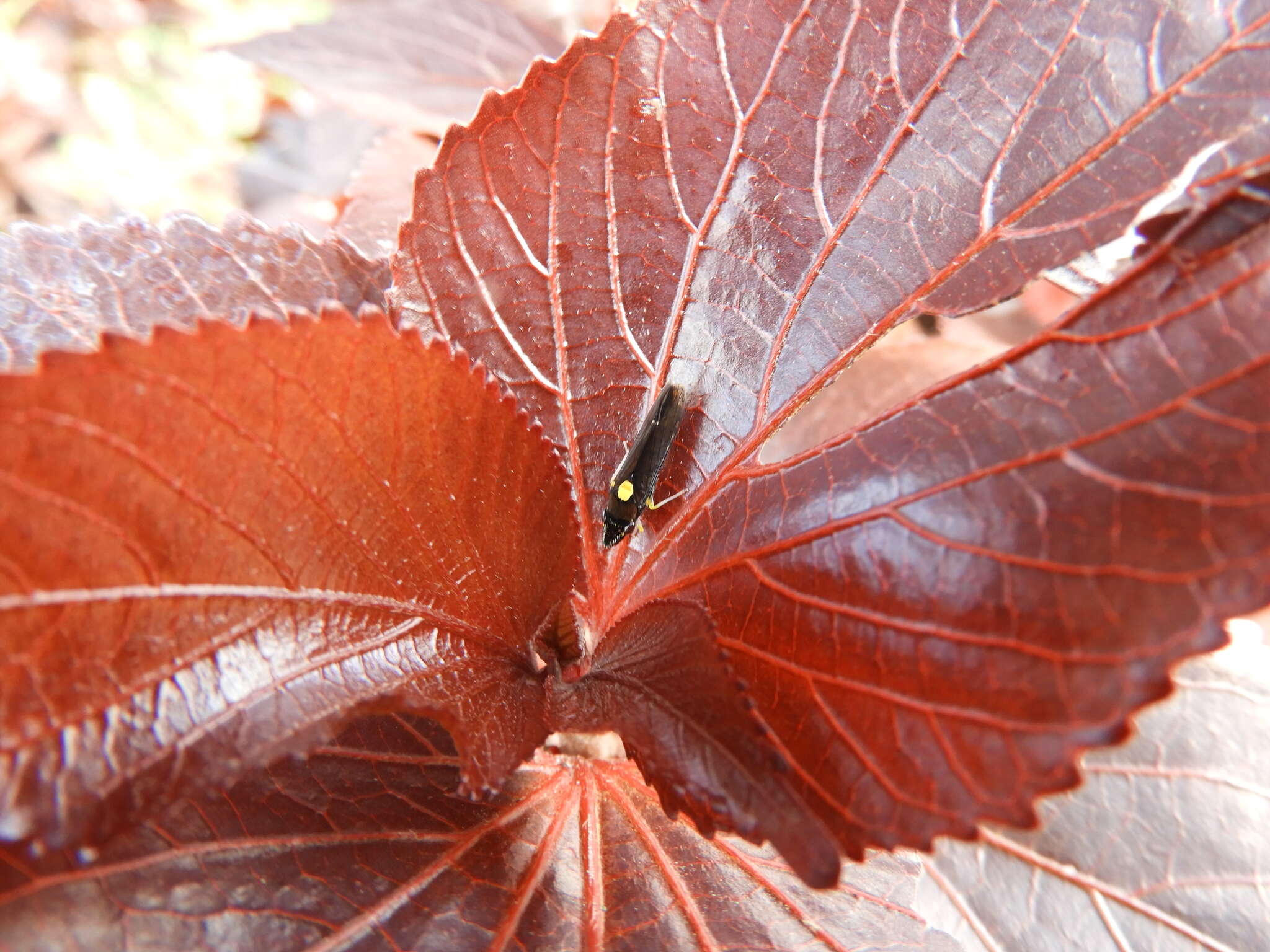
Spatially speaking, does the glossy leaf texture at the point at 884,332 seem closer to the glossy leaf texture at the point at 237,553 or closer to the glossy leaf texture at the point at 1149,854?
the glossy leaf texture at the point at 237,553

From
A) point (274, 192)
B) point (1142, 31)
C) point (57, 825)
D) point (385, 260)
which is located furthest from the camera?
point (274, 192)

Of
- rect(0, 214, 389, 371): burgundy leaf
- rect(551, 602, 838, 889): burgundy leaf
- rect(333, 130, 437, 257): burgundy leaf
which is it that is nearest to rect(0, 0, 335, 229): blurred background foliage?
rect(333, 130, 437, 257): burgundy leaf

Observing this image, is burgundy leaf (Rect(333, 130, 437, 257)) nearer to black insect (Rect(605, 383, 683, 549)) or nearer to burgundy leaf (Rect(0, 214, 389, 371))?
→ burgundy leaf (Rect(0, 214, 389, 371))

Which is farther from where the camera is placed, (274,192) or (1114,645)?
(274,192)

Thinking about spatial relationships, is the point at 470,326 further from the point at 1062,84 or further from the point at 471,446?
the point at 1062,84

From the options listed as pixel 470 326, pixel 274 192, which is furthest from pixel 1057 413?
pixel 274 192
